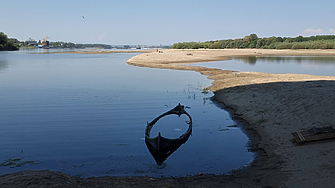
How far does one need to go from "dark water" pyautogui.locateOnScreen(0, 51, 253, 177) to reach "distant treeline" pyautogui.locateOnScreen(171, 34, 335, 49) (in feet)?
299

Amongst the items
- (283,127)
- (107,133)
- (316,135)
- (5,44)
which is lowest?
(107,133)

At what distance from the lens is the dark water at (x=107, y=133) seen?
10047 millimetres

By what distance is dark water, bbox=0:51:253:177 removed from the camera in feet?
33.0

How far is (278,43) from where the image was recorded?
11562 cm

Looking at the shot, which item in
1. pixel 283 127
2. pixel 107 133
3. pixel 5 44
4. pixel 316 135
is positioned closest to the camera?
pixel 316 135

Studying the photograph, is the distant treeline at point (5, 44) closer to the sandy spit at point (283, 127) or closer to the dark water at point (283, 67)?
the dark water at point (283, 67)

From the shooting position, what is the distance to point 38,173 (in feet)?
25.7

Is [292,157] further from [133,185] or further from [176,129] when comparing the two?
[176,129]

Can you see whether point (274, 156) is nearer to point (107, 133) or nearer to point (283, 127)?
point (283, 127)

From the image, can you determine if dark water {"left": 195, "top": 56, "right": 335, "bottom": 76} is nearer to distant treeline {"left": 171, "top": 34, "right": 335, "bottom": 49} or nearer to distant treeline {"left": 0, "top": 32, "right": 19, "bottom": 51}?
distant treeline {"left": 171, "top": 34, "right": 335, "bottom": 49}

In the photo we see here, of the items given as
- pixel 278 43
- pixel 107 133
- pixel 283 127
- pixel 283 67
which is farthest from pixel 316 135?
pixel 278 43

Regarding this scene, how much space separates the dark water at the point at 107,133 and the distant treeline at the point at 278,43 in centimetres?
9107

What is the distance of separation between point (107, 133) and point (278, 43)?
372ft

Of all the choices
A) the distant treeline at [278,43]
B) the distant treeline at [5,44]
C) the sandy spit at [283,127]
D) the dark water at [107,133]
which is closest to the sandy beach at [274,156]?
the sandy spit at [283,127]
